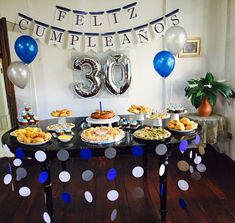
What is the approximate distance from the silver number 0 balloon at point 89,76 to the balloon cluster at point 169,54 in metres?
0.96

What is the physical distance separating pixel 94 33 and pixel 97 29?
0.07 meters

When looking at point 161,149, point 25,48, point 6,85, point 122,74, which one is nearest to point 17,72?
point 25,48

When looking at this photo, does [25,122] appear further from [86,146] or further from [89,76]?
[89,76]

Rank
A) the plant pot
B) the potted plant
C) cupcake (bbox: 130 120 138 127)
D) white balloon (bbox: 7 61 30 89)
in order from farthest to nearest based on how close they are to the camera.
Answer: the plant pot → the potted plant → white balloon (bbox: 7 61 30 89) → cupcake (bbox: 130 120 138 127)

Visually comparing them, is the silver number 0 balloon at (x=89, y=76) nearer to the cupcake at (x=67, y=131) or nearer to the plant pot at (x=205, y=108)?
the cupcake at (x=67, y=131)

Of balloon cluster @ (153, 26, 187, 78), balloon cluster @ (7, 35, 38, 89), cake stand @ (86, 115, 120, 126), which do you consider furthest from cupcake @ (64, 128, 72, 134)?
balloon cluster @ (153, 26, 187, 78)

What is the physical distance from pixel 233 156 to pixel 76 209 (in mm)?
2089

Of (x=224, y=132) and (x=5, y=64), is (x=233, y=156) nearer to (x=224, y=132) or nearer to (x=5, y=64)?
(x=224, y=132)

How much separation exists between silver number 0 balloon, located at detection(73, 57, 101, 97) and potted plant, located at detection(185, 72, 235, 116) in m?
1.26

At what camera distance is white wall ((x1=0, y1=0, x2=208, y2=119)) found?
3.11m

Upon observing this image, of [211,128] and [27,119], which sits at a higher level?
[27,119]

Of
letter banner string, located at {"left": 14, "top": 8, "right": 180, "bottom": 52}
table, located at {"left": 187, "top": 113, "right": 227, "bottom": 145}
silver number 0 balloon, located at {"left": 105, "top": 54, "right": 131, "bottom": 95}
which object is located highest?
letter banner string, located at {"left": 14, "top": 8, "right": 180, "bottom": 52}

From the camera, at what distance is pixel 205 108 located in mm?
3084

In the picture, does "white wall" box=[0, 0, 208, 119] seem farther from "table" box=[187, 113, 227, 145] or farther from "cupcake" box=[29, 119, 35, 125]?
"cupcake" box=[29, 119, 35, 125]
